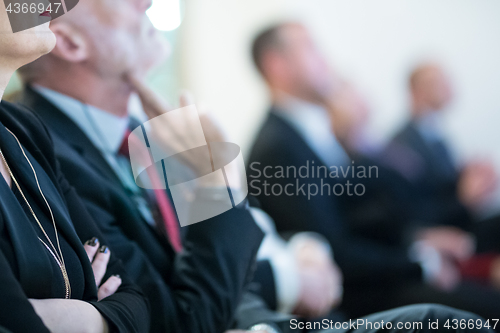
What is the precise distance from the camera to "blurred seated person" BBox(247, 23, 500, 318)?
4.73ft

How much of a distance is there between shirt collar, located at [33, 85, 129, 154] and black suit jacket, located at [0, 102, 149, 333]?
17 centimetres

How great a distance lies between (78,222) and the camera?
80 centimetres

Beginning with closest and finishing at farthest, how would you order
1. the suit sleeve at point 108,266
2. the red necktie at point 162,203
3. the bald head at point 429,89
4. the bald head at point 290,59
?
1. the suit sleeve at point 108,266
2. the red necktie at point 162,203
3. the bald head at point 290,59
4. the bald head at point 429,89

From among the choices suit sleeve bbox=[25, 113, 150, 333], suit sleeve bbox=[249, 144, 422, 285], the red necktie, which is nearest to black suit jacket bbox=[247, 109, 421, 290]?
suit sleeve bbox=[249, 144, 422, 285]

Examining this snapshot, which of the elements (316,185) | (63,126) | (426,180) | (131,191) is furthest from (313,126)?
(63,126)

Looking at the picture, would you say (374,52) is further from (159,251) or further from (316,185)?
(159,251)

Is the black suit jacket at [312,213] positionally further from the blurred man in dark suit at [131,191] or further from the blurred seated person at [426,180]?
the blurred man in dark suit at [131,191]

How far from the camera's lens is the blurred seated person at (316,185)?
1440 millimetres

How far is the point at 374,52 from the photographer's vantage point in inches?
68.1

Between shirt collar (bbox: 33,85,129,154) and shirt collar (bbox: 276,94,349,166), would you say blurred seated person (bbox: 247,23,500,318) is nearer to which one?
shirt collar (bbox: 276,94,349,166)

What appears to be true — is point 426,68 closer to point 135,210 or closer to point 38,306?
point 135,210

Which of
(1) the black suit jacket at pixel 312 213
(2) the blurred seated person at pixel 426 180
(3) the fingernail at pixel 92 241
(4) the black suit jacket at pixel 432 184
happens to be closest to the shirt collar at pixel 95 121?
(3) the fingernail at pixel 92 241

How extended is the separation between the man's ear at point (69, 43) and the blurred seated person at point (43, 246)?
0.25 m

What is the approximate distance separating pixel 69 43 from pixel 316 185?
90 cm
